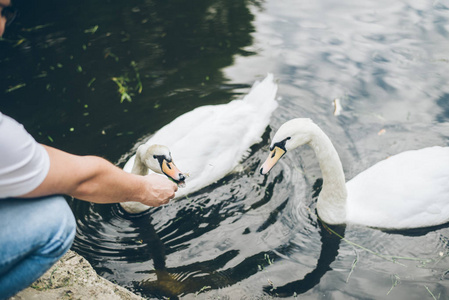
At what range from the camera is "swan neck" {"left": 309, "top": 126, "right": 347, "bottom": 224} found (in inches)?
152

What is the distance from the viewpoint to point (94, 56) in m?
7.09

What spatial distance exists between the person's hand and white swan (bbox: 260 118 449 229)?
95 centimetres

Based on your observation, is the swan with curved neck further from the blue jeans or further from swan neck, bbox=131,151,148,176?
the blue jeans

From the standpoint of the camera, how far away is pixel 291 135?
12.4 feet

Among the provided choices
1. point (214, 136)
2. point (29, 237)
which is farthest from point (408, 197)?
point (29, 237)

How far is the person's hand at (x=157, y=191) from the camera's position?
10.3 feet

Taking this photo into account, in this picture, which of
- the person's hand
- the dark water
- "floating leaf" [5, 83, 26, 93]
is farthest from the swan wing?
"floating leaf" [5, 83, 26, 93]

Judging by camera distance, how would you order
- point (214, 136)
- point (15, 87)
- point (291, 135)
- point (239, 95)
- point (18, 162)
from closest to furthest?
1. point (18, 162)
2. point (291, 135)
3. point (214, 136)
4. point (239, 95)
5. point (15, 87)

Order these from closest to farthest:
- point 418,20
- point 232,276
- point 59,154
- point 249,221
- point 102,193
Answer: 1. point 59,154
2. point 102,193
3. point 232,276
4. point 249,221
5. point 418,20

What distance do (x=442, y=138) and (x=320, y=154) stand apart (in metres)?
1.98

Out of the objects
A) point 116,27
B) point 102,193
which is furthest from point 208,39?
point 102,193

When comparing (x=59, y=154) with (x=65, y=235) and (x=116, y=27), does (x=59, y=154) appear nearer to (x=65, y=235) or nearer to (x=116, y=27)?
(x=65, y=235)

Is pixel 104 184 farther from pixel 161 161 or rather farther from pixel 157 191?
pixel 161 161

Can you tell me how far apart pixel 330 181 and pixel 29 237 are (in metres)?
2.59
